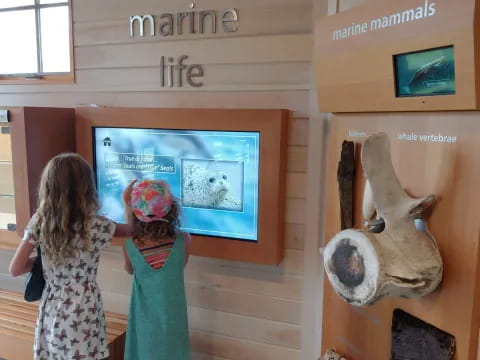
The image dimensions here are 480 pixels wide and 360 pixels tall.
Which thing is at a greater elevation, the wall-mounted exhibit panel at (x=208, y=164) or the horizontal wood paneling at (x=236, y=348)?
the wall-mounted exhibit panel at (x=208, y=164)

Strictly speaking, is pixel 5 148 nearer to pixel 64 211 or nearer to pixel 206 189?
pixel 64 211

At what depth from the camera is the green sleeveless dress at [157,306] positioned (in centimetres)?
174

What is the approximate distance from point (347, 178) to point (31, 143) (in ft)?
4.60

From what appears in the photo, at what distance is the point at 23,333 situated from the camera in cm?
212

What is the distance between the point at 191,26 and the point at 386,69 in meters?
1.08

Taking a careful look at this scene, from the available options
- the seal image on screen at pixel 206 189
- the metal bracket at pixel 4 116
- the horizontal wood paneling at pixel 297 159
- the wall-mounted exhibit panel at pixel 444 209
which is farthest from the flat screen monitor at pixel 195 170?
the wall-mounted exhibit panel at pixel 444 209

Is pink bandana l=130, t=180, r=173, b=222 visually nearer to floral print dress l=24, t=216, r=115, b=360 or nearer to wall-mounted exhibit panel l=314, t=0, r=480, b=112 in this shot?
floral print dress l=24, t=216, r=115, b=360

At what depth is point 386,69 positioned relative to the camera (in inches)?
44.7

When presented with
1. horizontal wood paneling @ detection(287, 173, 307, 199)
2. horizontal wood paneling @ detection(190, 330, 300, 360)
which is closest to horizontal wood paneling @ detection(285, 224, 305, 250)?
horizontal wood paneling @ detection(287, 173, 307, 199)

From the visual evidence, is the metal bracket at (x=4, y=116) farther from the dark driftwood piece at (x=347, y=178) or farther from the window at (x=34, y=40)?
the dark driftwood piece at (x=347, y=178)

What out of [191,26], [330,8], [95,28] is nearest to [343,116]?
[330,8]

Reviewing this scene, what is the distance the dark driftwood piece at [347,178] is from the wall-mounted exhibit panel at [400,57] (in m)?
0.12

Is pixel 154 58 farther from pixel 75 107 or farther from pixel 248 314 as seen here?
pixel 248 314

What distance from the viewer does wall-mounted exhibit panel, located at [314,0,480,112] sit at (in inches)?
37.6
